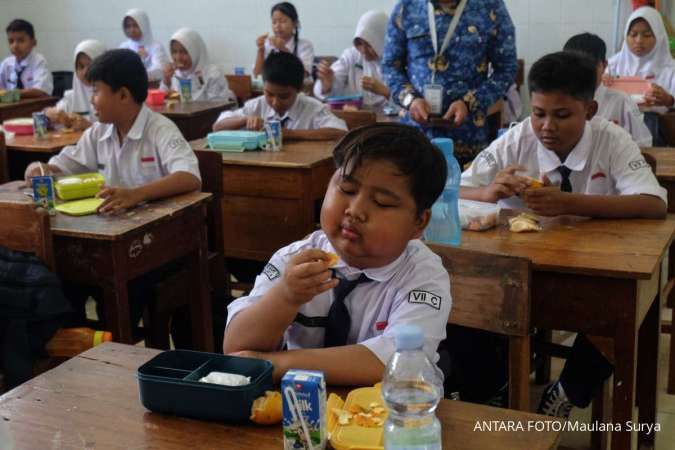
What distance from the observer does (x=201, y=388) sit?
3.80 ft

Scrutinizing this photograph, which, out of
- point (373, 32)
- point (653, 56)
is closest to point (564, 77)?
point (653, 56)

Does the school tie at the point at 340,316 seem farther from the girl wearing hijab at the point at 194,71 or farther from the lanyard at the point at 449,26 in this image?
the girl wearing hijab at the point at 194,71

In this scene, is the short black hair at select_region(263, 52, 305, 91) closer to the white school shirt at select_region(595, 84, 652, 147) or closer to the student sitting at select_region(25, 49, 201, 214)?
the student sitting at select_region(25, 49, 201, 214)

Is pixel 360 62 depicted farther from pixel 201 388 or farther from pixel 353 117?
pixel 201 388

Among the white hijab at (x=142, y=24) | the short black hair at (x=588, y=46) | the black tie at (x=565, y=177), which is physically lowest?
the black tie at (x=565, y=177)

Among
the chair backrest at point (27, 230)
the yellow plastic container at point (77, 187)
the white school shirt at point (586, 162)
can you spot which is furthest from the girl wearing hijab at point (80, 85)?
the white school shirt at point (586, 162)

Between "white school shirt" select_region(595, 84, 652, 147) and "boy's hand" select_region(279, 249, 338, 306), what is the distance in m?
2.83

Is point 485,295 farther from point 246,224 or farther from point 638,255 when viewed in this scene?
point 246,224

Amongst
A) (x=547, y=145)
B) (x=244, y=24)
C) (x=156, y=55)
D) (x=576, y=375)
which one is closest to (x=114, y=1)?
(x=156, y=55)

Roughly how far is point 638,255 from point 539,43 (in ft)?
16.0

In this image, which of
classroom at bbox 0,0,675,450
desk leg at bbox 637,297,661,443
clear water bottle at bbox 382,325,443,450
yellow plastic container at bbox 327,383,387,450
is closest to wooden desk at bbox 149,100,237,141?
classroom at bbox 0,0,675,450

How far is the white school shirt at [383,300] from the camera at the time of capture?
4.72ft

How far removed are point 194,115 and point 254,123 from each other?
4.97 ft

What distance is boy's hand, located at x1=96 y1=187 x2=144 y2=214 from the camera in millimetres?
2564
